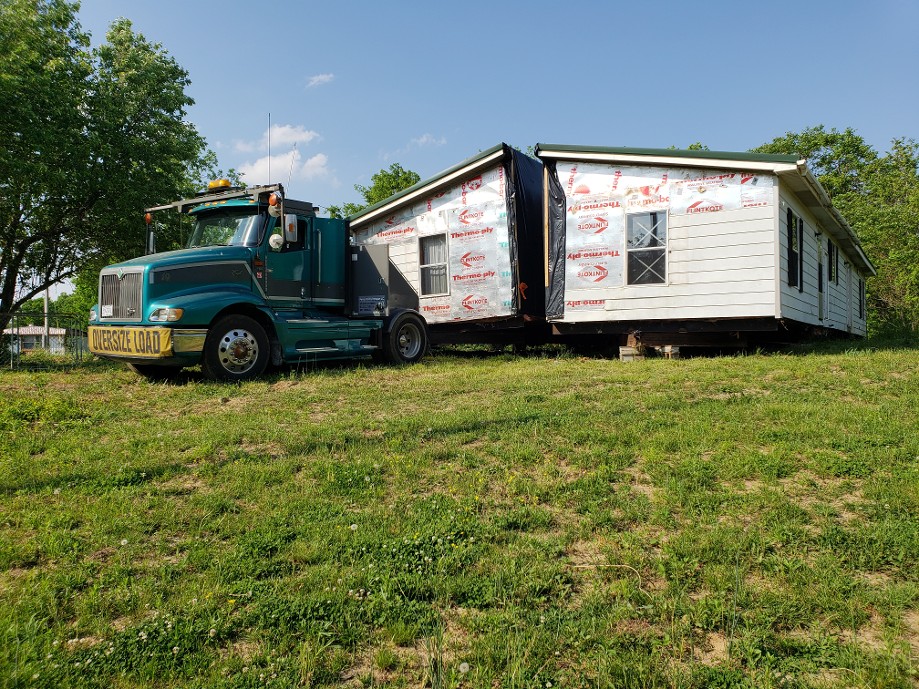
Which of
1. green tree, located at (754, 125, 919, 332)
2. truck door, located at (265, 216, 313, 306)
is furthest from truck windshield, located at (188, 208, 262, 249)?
green tree, located at (754, 125, 919, 332)

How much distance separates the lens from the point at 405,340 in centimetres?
1239

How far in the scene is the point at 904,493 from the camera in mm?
3877

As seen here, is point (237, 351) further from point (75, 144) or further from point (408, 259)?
point (75, 144)

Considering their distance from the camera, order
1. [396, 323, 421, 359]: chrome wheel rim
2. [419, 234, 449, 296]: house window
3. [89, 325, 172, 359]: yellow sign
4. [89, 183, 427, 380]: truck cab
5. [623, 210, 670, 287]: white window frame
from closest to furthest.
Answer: [89, 325, 172, 359]: yellow sign, [89, 183, 427, 380]: truck cab, [623, 210, 670, 287]: white window frame, [396, 323, 421, 359]: chrome wheel rim, [419, 234, 449, 296]: house window

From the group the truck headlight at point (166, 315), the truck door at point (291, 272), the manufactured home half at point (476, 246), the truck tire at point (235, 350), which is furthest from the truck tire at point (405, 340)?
the truck headlight at point (166, 315)

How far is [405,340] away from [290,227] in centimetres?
352

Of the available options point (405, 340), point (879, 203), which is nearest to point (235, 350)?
point (405, 340)

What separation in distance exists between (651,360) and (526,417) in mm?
5750

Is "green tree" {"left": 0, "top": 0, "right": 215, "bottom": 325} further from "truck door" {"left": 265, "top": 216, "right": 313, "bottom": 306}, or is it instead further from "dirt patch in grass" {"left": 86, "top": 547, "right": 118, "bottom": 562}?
"dirt patch in grass" {"left": 86, "top": 547, "right": 118, "bottom": 562}

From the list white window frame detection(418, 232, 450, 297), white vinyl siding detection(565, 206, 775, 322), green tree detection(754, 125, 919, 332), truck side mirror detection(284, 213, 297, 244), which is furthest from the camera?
green tree detection(754, 125, 919, 332)

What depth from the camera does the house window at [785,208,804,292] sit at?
12094 mm

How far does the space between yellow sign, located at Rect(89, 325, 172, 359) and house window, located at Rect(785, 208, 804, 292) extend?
1106 cm

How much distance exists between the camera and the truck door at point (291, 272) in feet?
33.4

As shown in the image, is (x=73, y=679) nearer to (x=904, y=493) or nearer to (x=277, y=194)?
(x=904, y=493)
